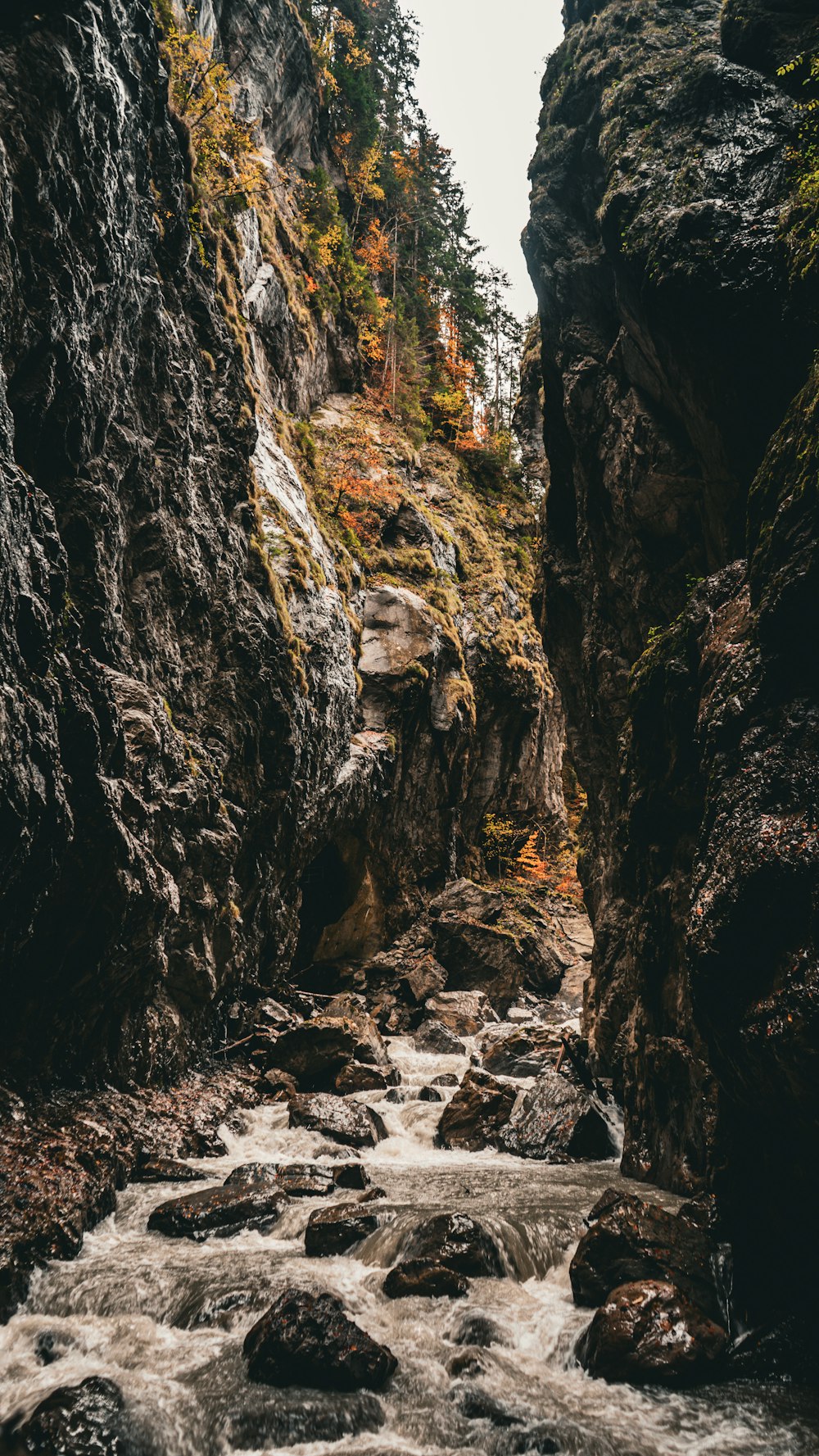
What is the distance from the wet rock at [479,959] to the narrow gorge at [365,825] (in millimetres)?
1187

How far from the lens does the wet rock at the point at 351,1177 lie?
36.7 ft

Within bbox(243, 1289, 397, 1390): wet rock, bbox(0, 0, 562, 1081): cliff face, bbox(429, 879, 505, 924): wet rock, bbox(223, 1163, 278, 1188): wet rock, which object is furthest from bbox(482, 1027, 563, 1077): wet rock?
bbox(243, 1289, 397, 1390): wet rock

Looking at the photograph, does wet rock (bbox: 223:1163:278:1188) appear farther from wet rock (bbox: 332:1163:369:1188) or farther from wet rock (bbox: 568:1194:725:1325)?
wet rock (bbox: 568:1194:725:1325)

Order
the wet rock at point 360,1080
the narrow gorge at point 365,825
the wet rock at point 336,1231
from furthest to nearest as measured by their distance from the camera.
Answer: the wet rock at point 360,1080 < the wet rock at point 336,1231 < the narrow gorge at point 365,825

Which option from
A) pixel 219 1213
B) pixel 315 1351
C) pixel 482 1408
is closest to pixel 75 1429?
pixel 315 1351

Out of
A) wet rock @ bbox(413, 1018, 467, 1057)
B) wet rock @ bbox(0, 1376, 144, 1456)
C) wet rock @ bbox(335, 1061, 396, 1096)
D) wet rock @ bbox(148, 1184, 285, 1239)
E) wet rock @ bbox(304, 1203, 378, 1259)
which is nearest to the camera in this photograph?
wet rock @ bbox(0, 1376, 144, 1456)

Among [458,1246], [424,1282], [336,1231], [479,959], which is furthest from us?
[479,959]

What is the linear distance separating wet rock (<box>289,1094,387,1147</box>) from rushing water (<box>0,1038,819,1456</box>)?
98.2 inches

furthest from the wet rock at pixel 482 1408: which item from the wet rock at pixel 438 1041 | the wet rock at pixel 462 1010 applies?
the wet rock at pixel 462 1010

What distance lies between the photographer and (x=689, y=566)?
13.1 metres

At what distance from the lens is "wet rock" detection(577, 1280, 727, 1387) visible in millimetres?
6070

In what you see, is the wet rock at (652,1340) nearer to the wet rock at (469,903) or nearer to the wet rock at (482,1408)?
the wet rock at (482,1408)

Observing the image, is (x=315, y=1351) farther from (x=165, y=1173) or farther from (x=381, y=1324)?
(x=165, y=1173)

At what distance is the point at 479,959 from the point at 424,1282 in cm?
1822
